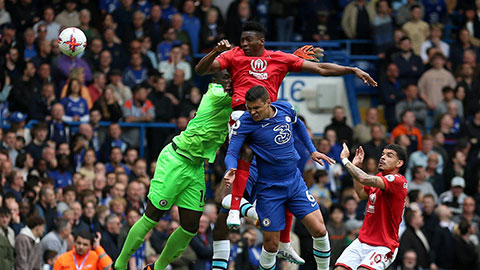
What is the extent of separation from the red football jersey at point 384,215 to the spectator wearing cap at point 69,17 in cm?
1079

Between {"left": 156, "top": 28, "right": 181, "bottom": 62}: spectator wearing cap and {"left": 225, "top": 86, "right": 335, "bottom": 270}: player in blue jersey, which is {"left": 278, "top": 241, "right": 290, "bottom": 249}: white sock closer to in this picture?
{"left": 225, "top": 86, "right": 335, "bottom": 270}: player in blue jersey

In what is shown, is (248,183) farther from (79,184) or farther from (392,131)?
(392,131)

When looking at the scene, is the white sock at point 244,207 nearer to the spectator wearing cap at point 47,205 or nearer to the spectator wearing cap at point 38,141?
the spectator wearing cap at point 47,205

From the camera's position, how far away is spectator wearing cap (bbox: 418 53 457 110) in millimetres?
23781

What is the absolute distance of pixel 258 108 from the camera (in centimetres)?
1278

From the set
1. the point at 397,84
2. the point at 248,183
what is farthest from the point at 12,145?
the point at 397,84

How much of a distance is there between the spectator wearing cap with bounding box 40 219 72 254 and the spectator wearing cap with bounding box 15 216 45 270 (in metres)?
0.14

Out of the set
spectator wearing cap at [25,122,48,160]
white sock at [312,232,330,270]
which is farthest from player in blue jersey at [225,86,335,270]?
spectator wearing cap at [25,122,48,160]

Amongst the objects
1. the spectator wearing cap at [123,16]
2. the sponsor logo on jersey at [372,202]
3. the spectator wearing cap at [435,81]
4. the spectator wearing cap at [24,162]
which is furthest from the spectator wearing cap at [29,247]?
the spectator wearing cap at [435,81]

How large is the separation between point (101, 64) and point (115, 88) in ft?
2.34

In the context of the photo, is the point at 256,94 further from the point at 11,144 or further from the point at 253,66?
the point at 11,144

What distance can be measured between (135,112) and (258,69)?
8.41 metres

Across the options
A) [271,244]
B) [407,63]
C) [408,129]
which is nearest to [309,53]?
[271,244]

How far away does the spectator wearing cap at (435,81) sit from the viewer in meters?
23.8
